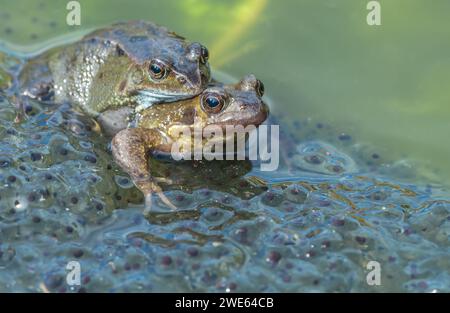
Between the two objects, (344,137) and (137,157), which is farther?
(344,137)

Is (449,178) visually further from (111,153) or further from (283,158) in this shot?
(111,153)

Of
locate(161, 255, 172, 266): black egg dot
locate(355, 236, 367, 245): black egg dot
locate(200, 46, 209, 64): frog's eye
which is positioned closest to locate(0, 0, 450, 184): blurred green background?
locate(200, 46, 209, 64): frog's eye

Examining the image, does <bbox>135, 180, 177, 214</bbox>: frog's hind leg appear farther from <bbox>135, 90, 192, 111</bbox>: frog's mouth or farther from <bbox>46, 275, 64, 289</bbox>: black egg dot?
<bbox>46, 275, 64, 289</bbox>: black egg dot

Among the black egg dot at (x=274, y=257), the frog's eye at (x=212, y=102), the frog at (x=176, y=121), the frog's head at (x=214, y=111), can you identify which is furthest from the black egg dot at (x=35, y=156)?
the black egg dot at (x=274, y=257)

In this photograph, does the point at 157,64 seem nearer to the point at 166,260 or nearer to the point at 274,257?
the point at 166,260

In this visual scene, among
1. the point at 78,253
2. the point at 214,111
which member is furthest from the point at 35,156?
the point at 214,111

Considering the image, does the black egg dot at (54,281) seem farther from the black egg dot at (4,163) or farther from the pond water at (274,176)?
the black egg dot at (4,163)
